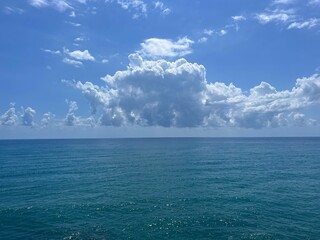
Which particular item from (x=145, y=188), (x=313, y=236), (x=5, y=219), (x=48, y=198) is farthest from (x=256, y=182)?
(x=5, y=219)

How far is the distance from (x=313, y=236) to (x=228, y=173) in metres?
46.9

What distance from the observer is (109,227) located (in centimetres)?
4303

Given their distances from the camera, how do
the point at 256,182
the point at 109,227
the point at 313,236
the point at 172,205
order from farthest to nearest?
the point at 256,182, the point at 172,205, the point at 109,227, the point at 313,236

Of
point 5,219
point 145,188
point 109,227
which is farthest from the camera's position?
point 145,188

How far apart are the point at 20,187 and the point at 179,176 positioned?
41.5 m

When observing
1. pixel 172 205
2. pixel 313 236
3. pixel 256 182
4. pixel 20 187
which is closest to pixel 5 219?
pixel 20 187

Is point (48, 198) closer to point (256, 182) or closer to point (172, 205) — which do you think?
point (172, 205)

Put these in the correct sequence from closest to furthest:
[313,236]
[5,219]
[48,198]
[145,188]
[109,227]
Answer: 1. [313,236]
2. [109,227]
3. [5,219]
4. [48,198]
5. [145,188]

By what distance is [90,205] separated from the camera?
5322 cm

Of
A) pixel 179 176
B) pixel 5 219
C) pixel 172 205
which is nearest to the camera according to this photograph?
pixel 5 219

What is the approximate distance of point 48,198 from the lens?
58.7 metres

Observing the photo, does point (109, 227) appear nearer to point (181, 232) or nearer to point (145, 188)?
point (181, 232)

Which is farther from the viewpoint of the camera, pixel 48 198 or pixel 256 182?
pixel 256 182

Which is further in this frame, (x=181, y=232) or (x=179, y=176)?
(x=179, y=176)
